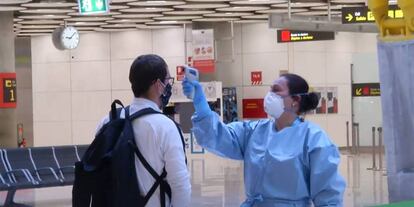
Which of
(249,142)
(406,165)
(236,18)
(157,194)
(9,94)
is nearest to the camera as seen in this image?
(157,194)

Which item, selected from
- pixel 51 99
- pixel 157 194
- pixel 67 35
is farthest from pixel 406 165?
pixel 51 99

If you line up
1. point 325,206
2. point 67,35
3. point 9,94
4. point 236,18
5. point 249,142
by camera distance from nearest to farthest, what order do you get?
point 325,206 → point 249,142 → point 9,94 → point 67,35 → point 236,18

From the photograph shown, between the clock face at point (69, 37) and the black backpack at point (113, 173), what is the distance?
2068 cm

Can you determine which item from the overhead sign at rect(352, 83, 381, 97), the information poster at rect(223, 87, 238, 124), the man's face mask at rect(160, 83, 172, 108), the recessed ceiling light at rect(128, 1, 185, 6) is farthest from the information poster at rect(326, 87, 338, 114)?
the man's face mask at rect(160, 83, 172, 108)

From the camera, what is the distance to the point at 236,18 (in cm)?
2572

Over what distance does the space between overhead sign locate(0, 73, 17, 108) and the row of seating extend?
803cm

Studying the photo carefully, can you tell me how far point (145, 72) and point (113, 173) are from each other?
0.51 meters

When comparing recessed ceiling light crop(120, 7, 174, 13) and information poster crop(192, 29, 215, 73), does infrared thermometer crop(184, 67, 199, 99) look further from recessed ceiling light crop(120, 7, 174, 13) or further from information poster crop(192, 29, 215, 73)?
information poster crop(192, 29, 215, 73)

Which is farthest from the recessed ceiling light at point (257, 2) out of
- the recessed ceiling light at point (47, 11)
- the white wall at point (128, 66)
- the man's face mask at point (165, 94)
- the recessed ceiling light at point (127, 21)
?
the man's face mask at point (165, 94)

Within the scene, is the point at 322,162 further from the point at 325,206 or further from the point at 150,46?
the point at 150,46

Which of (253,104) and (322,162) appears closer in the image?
(322,162)

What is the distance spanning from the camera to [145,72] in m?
3.81

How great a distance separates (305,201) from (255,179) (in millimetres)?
281

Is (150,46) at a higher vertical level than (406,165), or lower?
higher
